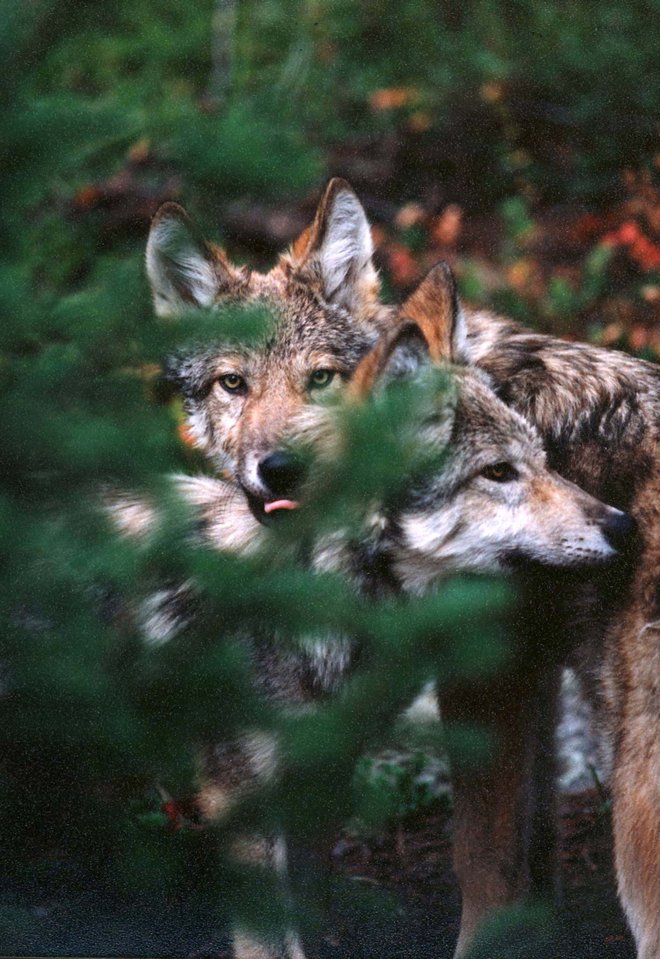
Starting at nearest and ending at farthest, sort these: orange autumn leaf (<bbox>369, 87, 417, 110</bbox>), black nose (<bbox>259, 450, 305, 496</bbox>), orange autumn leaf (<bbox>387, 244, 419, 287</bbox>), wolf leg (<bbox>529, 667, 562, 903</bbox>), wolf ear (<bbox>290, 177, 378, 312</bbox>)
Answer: black nose (<bbox>259, 450, 305, 496</bbox>) → wolf leg (<bbox>529, 667, 562, 903</bbox>) → wolf ear (<bbox>290, 177, 378, 312</bbox>) → orange autumn leaf (<bbox>387, 244, 419, 287</bbox>) → orange autumn leaf (<bbox>369, 87, 417, 110</bbox>)

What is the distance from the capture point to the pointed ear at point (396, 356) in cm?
196

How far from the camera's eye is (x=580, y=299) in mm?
3877

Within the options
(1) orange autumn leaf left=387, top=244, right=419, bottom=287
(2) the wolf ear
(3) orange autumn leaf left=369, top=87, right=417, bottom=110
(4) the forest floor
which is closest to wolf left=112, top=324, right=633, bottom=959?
(4) the forest floor

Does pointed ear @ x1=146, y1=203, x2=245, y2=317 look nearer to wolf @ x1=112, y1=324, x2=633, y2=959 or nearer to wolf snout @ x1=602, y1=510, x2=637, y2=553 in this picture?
Result: wolf @ x1=112, y1=324, x2=633, y2=959

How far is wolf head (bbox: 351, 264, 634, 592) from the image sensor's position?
7.85ft

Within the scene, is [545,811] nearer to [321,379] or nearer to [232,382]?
[321,379]

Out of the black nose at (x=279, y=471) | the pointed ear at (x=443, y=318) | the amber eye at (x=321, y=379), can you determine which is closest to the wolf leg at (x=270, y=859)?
the black nose at (x=279, y=471)

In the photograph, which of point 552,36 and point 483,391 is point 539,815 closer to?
point 483,391

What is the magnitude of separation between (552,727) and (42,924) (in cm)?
142

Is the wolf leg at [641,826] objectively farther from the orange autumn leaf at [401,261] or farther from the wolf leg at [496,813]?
the orange autumn leaf at [401,261]

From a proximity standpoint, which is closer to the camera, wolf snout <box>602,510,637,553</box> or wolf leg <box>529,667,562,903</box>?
wolf snout <box>602,510,637,553</box>

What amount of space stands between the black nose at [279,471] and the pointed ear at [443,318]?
1.66 ft

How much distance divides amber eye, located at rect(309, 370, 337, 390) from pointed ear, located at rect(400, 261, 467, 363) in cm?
32

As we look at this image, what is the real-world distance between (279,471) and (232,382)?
0.65m
